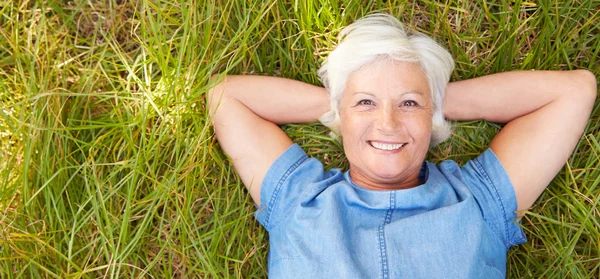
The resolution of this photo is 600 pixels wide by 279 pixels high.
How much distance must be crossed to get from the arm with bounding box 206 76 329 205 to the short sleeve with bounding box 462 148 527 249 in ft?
2.74

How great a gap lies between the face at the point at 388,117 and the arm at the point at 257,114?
0.35 meters

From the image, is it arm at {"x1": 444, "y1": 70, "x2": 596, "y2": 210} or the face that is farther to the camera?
arm at {"x1": 444, "y1": 70, "x2": 596, "y2": 210}

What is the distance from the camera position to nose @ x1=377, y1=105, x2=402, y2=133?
2.42 meters

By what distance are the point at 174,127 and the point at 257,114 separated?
450mm

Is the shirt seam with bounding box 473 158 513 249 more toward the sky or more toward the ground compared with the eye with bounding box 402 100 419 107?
more toward the ground

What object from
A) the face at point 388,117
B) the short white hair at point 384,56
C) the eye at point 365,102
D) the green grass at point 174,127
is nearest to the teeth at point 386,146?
the face at point 388,117

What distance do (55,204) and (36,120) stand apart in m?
0.44

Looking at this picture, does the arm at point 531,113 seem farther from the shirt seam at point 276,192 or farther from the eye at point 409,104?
the shirt seam at point 276,192

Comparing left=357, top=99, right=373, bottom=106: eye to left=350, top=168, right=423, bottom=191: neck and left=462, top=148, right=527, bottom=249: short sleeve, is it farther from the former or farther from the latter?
left=462, top=148, right=527, bottom=249: short sleeve

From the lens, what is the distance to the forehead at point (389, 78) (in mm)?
2461

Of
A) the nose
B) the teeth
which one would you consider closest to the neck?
the teeth

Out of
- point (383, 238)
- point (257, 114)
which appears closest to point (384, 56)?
point (257, 114)

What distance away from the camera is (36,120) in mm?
2807

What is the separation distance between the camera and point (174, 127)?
2863 mm
